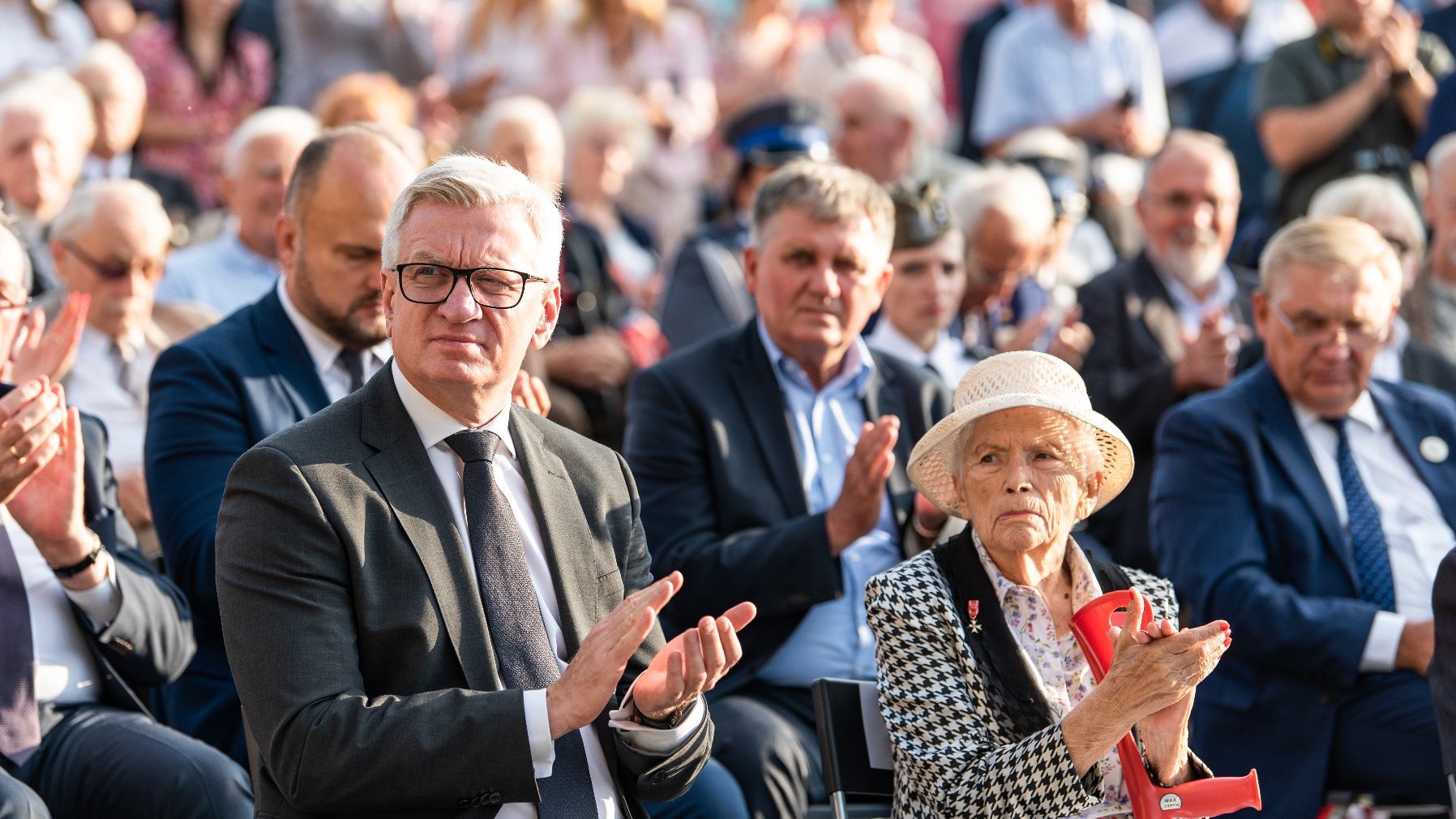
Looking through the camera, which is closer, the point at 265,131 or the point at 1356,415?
the point at 1356,415

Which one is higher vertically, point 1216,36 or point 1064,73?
point 1216,36

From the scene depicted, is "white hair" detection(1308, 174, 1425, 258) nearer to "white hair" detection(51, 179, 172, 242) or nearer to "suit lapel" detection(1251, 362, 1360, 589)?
"suit lapel" detection(1251, 362, 1360, 589)

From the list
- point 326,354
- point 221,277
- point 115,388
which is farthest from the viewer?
point 221,277

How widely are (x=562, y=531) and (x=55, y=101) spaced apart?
4.36 metres

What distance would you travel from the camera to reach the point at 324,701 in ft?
9.76

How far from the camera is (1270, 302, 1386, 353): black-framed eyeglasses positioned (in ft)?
16.2

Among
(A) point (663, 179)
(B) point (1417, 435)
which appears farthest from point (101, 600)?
(A) point (663, 179)

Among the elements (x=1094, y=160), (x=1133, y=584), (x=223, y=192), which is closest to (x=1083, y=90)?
(x=1094, y=160)

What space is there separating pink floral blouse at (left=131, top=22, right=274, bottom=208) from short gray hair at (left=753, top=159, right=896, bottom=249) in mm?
4412

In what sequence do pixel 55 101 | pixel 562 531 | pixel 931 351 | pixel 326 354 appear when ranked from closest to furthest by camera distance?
pixel 562 531
pixel 326 354
pixel 931 351
pixel 55 101

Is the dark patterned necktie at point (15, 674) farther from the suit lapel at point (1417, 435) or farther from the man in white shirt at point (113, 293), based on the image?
the suit lapel at point (1417, 435)

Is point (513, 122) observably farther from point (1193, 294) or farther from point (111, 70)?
point (1193, 294)

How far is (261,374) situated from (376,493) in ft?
4.60

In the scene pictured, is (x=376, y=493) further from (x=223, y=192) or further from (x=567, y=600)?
(x=223, y=192)
